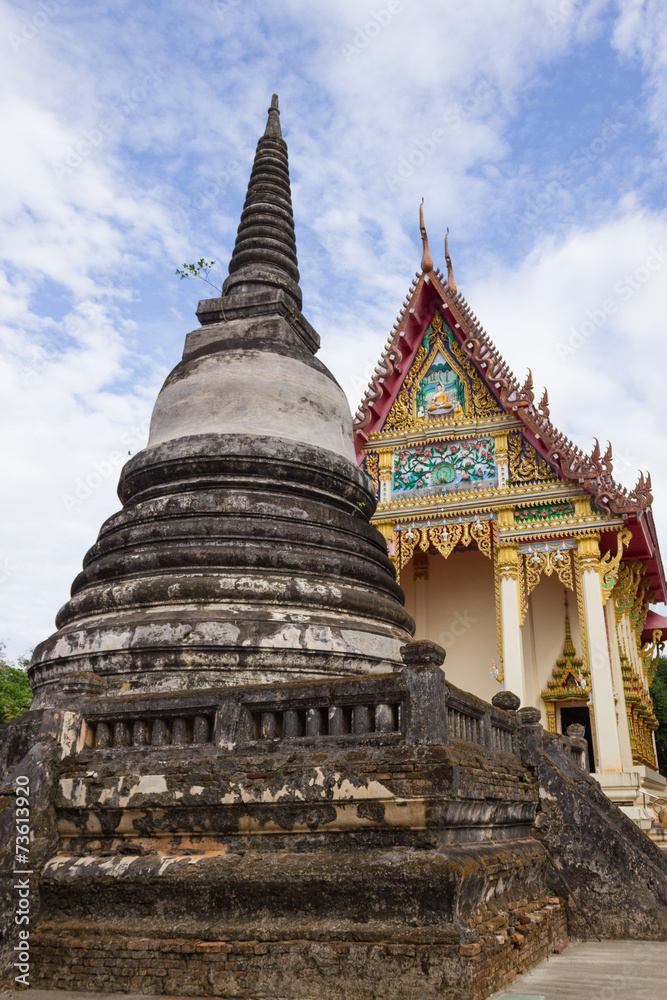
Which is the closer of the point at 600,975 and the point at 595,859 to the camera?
the point at 600,975

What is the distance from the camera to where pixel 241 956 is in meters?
4.62

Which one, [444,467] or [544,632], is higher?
[444,467]

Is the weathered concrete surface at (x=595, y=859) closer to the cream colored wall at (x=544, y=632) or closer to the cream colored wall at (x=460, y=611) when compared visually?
the cream colored wall at (x=544, y=632)

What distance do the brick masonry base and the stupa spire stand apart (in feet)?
24.9

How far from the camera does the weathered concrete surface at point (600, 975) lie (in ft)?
15.6

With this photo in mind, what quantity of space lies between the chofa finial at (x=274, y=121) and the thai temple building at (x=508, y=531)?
4.69 m

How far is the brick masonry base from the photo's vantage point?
4336 millimetres

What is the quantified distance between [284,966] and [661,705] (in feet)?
88.3

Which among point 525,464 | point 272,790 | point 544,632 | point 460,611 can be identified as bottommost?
point 272,790

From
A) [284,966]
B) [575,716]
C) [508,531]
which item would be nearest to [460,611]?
[575,716]

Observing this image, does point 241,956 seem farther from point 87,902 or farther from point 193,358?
point 193,358

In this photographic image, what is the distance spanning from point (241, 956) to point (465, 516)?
11.7 m

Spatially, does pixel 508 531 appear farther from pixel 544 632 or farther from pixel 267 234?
pixel 267 234

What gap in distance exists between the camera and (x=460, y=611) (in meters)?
18.5
